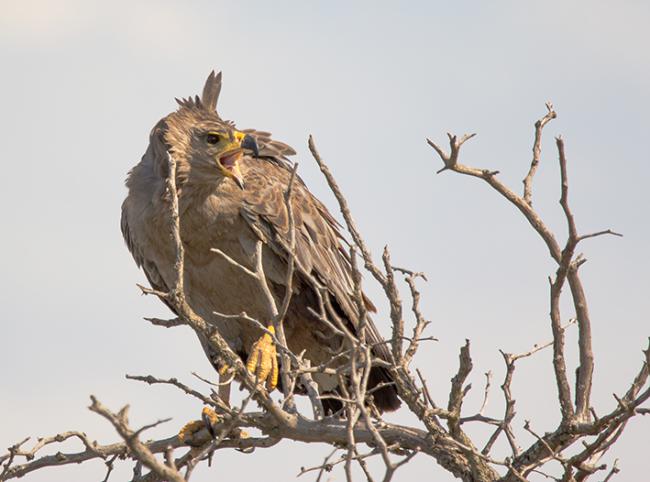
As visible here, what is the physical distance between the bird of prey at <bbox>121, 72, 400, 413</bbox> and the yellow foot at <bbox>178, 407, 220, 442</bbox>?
14.1 inches

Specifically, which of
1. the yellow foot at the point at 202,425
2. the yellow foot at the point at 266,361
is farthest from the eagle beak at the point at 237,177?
the yellow foot at the point at 202,425

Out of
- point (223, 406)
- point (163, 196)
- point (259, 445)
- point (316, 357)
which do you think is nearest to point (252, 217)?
point (163, 196)

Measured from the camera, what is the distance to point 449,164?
4.01 metres

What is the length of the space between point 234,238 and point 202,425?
44.2 inches

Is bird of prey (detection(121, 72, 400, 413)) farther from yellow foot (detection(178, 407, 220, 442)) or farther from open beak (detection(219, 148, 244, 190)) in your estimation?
yellow foot (detection(178, 407, 220, 442))

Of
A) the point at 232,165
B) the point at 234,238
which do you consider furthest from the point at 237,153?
the point at 234,238

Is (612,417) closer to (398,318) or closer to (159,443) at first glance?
(398,318)

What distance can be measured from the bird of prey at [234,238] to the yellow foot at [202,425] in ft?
1.18

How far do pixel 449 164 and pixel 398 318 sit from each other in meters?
0.72

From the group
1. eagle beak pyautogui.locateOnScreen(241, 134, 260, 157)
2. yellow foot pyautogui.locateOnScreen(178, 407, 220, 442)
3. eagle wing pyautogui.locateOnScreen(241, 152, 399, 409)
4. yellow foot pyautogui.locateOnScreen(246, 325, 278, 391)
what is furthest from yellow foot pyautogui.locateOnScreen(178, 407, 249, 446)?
eagle beak pyautogui.locateOnScreen(241, 134, 260, 157)

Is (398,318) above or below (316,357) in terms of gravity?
below

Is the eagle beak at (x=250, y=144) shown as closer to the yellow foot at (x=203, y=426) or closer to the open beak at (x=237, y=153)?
the open beak at (x=237, y=153)

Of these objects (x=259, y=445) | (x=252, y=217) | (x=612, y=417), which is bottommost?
(x=612, y=417)

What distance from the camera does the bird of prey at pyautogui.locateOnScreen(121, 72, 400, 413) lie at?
616 cm
